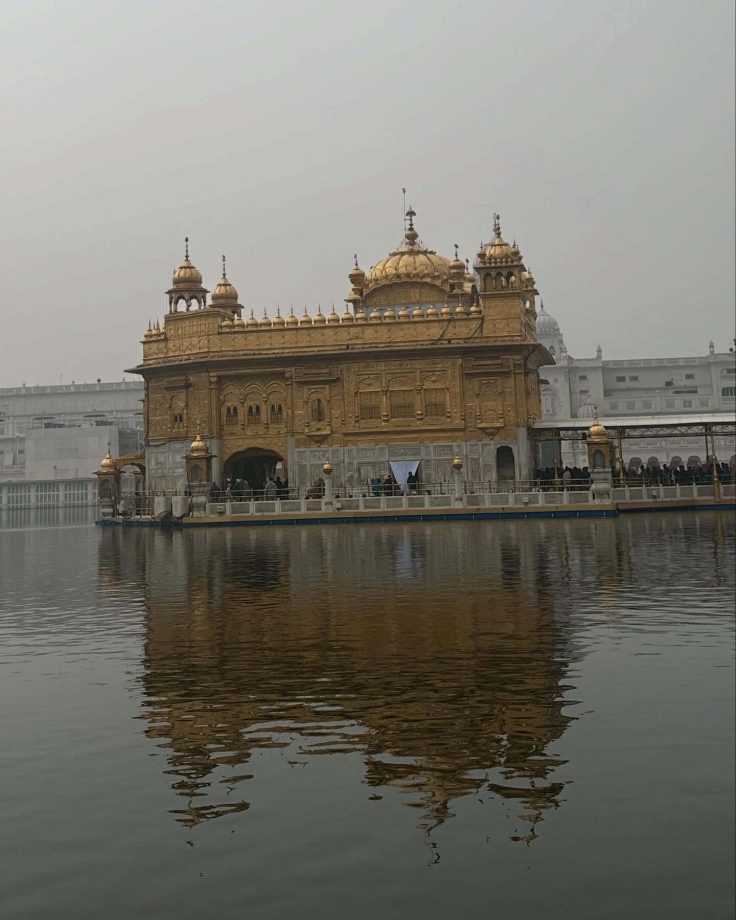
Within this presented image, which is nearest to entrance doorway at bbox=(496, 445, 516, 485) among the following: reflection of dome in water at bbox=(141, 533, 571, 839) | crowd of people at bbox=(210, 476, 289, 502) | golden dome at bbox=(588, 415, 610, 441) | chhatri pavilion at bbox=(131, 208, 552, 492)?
chhatri pavilion at bbox=(131, 208, 552, 492)

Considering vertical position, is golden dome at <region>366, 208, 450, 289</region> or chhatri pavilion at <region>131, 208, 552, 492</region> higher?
golden dome at <region>366, 208, 450, 289</region>

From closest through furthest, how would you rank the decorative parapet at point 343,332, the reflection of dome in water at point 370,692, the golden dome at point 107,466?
the reflection of dome in water at point 370,692
the decorative parapet at point 343,332
the golden dome at point 107,466

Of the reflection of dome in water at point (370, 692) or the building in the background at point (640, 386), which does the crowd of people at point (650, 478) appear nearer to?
the reflection of dome in water at point (370, 692)

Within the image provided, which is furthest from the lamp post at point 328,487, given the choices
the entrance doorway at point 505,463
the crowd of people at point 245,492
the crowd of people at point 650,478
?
the crowd of people at point 650,478

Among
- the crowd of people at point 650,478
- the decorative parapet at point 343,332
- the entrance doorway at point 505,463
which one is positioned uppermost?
the decorative parapet at point 343,332

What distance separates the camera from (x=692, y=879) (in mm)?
4598

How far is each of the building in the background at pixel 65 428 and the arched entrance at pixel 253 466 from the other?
119ft

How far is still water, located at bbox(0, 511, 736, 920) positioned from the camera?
467 centimetres

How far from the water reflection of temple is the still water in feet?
0.11

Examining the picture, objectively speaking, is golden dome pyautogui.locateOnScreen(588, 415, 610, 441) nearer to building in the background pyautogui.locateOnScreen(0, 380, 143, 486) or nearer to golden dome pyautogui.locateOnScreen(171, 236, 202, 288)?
golden dome pyautogui.locateOnScreen(171, 236, 202, 288)

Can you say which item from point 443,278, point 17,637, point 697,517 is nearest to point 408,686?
point 17,637

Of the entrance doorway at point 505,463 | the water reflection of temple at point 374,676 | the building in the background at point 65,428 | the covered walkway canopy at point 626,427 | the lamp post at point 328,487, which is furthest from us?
the building in the background at point 65,428

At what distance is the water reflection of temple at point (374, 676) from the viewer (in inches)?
247

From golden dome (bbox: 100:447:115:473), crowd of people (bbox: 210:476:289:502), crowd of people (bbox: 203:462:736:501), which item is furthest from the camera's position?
golden dome (bbox: 100:447:115:473)
